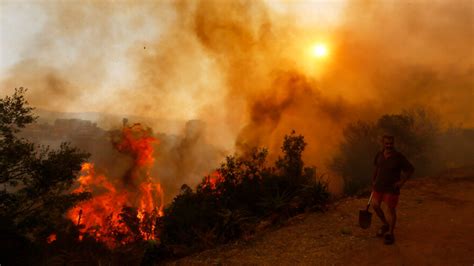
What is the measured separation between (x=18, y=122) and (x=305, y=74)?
92.3 feet

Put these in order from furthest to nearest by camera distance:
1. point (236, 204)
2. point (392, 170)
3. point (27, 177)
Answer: point (27, 177), point (236, 204), point (392, 170)

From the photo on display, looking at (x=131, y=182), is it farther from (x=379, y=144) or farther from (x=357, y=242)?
(x=357, y=242)

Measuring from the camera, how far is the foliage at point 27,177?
14.7m

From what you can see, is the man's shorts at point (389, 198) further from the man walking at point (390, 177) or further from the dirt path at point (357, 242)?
the dirt path at point (357, 242)

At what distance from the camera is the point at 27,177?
16.2m

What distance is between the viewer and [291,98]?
3616 centimetres

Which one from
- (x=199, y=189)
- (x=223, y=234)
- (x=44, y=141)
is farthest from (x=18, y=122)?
(x=44, y=141)

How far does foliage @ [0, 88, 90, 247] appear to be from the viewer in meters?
14.7

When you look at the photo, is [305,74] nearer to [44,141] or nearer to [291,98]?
[291,98]

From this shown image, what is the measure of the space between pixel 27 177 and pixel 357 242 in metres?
15.1

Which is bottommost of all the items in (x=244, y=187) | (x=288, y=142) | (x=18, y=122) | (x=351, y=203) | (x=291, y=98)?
(x=351, y=203)

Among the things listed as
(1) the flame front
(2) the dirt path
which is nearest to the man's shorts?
(2) the dirt path

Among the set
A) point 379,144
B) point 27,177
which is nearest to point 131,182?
point 27,177

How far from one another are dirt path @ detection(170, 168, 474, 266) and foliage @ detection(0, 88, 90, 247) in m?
10.3
